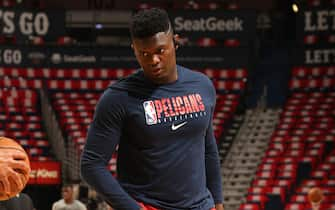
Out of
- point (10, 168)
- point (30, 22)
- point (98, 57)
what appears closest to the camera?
point (10, 168)

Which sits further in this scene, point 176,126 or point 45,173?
point 45,173

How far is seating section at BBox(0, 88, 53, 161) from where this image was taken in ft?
53.4

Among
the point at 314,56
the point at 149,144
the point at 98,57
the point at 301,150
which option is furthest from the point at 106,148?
the point at 314,56

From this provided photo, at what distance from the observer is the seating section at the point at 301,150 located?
15.0 metres

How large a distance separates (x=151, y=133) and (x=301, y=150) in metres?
12.9

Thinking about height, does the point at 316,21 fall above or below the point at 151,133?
below

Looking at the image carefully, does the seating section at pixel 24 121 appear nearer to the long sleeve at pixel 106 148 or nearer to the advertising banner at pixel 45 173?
the advertising banner at pixel 45 173

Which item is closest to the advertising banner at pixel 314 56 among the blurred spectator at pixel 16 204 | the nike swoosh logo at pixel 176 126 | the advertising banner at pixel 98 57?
the advertising banner at pixel 98 57

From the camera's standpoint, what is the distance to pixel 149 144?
10.7 ft

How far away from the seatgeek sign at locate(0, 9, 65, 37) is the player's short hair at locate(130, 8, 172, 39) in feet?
47.8

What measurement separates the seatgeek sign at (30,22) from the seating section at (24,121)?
3.60 feet

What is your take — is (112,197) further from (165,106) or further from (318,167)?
(318,167)

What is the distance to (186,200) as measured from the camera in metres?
3.34

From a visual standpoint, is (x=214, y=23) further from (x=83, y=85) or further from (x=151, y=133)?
(x=151, y=133)
